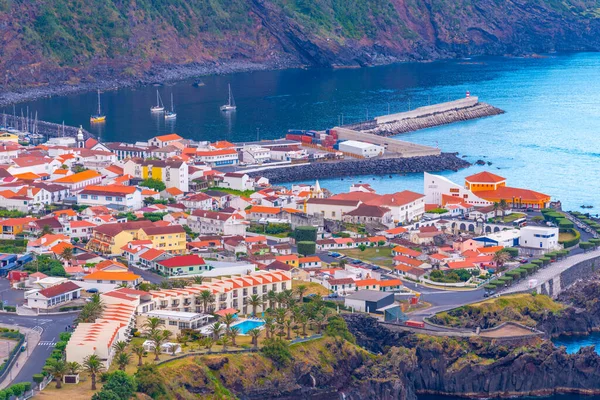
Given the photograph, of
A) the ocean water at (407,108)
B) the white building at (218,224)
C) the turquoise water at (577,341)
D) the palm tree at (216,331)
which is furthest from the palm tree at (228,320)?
the ocean water at (407,108)

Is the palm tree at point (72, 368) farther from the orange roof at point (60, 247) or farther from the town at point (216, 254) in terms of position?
the orange roof at point (60, 247)

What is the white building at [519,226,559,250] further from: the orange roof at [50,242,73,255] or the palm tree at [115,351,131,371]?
the palm tree at [115,351,131,371]

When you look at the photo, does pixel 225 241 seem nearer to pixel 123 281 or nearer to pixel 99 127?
pixel 123 281

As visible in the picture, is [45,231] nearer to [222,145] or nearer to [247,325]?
[247,325]

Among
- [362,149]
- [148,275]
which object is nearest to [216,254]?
[148,275]

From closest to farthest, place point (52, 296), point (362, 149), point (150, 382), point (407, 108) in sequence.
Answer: point (150, 382) → point (52, 296) → point (362, 149) → point (407, 108)

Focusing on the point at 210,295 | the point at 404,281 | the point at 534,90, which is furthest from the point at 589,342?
the point at 534,90
